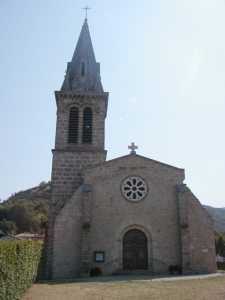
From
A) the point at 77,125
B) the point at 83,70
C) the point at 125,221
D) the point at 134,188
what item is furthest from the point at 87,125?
the point at 125,221

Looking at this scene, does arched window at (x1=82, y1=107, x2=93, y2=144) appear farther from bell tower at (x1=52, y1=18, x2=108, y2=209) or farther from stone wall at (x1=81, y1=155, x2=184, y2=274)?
stone wall at (x1=81, y1=155, x2=184, y2=274)

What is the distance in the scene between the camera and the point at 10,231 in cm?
6303

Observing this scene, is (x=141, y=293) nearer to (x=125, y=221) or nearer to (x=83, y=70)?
(x=125, y=221)

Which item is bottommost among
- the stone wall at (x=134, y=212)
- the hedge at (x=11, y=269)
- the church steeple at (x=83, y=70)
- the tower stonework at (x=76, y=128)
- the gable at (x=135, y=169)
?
the hedge at (x=11, y=269)

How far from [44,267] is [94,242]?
4293mm

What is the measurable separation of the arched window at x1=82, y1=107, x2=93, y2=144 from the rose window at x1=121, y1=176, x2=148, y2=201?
5240 mm

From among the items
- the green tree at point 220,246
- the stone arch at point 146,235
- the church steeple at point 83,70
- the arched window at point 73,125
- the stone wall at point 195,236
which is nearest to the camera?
the stone wall at point 195,236

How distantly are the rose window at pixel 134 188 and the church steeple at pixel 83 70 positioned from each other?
902 centimetres

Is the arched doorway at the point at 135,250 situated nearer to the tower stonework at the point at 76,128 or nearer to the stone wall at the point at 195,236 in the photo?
the stone wall at the point at 195,236

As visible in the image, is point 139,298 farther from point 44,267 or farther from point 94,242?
point 44,267

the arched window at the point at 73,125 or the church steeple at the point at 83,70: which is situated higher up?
the church steeple at the point at 83,70

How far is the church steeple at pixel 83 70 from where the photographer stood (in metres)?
28.3

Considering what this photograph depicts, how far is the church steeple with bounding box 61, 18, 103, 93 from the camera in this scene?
28.3 metres

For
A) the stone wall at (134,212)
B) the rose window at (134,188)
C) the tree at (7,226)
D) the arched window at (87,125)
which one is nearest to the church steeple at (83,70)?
the arched window at (87,125)
